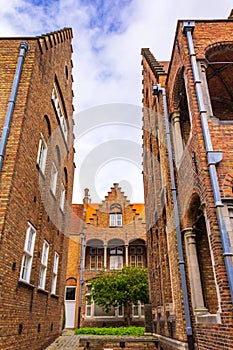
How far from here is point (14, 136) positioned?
307 inches

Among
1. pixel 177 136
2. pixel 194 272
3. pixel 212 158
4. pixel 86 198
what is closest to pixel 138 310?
pixel 86 198

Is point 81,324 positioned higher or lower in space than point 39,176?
lower

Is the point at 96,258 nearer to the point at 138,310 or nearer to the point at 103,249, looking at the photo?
the point at 103,249

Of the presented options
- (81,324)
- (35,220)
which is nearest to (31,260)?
(35,220)

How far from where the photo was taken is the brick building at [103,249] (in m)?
25.5

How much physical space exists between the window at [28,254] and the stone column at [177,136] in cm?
532

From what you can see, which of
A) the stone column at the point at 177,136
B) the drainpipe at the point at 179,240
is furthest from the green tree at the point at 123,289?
the stone column at the point at 177,136

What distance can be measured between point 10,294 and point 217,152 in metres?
6.02

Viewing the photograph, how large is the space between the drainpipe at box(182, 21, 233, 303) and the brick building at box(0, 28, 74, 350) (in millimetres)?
4844

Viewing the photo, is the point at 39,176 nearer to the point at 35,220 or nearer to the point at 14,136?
the point at 35,220

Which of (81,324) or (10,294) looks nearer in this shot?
(10,294)

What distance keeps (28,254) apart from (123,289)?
1549 centimetres

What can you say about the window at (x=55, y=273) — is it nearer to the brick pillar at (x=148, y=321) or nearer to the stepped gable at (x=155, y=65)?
the brick pillar at (x=148, y=321)

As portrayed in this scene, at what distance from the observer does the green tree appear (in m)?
22.0
